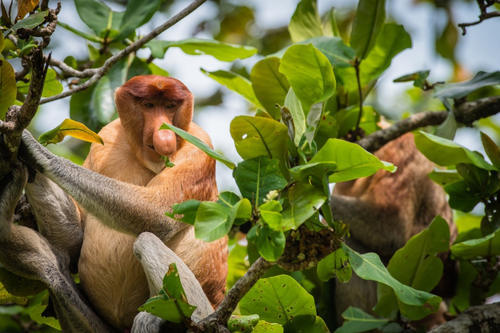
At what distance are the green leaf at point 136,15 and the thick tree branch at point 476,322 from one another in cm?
255

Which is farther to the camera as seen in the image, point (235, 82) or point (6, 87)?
point (235, 82)

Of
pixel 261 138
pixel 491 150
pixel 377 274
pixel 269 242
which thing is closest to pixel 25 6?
pixel 261 138

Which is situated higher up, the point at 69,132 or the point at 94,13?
the point at 94,13

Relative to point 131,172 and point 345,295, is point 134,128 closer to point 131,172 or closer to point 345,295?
point 131,172

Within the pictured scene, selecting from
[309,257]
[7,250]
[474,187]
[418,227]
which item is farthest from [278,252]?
[418,227]

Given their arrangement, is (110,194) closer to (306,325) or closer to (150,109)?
(150,109)

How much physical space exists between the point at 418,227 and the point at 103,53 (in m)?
3.02

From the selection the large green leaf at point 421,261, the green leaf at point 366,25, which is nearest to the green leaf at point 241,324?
the large green leaf at point 421,261

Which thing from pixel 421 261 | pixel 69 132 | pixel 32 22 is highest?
pixel 32 22

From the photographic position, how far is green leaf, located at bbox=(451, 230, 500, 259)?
3.17m

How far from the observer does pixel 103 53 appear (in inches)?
164

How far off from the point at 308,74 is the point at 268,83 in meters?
0.90

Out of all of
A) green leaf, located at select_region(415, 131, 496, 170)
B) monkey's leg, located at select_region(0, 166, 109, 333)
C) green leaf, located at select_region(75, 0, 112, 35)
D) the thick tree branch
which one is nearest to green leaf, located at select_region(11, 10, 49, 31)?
monkey's leg, located at select_region(0, 166, 109, 333)

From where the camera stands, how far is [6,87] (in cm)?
270
